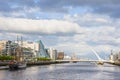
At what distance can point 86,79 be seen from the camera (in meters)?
86.6

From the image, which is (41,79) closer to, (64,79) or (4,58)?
(64,79)

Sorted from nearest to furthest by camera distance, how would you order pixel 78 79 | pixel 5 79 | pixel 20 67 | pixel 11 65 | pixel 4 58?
1. pixel 5 79
2. pixel 78 79
3. pixel 11 65
4. pixel 20 67
5. pixel 4 58

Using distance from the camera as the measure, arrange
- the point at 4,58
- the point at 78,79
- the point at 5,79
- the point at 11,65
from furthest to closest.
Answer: the point at 4,58, the point at 11,65, the point at 78,79, the point at 5,79

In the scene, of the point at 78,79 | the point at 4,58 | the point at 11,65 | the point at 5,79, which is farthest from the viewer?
the point at 4,58

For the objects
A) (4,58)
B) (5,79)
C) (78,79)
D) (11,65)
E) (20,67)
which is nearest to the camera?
(5,79)

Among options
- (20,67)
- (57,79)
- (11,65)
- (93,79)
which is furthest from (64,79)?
(20,67)

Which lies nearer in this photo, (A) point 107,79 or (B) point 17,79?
(B) point 17,79

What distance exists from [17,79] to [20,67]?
207 ft

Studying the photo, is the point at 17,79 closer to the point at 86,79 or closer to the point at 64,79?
the point at 64,79

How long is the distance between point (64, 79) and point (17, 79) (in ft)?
35.9

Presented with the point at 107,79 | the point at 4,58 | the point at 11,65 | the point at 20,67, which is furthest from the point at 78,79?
the point at 4,58

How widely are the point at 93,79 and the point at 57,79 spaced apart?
8.82 metres

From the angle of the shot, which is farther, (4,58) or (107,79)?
(4,58)

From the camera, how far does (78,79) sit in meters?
86.1
